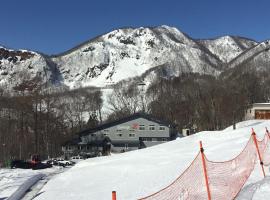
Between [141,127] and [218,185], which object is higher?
[141,127]

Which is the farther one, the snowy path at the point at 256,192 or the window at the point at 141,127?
the window at the point at 141,127

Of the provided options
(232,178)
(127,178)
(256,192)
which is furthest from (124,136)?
(256,192)

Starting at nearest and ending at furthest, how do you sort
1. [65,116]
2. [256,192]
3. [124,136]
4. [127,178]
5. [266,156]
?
1. [256,192]
2. [266,156]
3. [127,178]
4. [124,136]
5. [65,116]

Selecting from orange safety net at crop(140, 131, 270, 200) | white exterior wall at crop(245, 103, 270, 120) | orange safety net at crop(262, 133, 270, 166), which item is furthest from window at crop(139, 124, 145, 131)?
orange safety net at crop(140, 131, 270, 200)

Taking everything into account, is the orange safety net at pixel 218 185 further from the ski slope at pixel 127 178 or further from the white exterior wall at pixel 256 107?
the white exterior wall at pixel 256 107

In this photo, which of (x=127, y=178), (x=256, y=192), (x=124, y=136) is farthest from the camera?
(x=124, y=136)

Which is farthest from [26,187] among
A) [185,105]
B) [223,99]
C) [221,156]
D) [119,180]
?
[185,105]

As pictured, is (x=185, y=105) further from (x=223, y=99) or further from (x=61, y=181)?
(x=61, y=181)

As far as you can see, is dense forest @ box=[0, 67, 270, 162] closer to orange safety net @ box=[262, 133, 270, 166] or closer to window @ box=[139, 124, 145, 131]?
window @ box=[139, 124, 145, 131]

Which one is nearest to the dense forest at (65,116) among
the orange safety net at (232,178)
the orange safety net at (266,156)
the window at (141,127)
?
the window at (141,127)

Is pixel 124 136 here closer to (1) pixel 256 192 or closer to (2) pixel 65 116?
(2) pixel 65 116

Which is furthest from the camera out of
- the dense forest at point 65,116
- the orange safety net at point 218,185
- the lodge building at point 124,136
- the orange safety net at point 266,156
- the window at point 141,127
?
the dense forest at point 65,116

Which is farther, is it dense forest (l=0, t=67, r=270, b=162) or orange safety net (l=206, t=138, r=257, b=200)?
dense forest (l=0, t=67, r=270, b=162)

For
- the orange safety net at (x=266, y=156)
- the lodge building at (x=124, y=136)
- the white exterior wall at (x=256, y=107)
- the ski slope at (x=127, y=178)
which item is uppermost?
the white exterior wall at (x=256, y=107)
